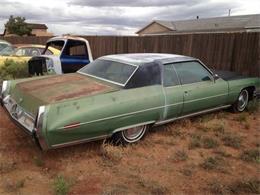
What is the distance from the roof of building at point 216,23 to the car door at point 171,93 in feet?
81.5

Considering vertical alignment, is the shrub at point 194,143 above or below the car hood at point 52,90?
below

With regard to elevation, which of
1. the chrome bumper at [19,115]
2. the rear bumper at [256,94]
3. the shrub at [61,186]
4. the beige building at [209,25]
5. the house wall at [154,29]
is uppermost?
the beige building at [209,25]

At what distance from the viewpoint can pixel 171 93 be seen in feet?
16.5

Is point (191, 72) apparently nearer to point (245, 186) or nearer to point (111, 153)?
point (111, 153)

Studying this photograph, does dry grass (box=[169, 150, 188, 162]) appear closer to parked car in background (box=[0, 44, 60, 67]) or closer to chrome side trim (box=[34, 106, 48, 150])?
chrome side trim (box=[34, 106, 48, 150])

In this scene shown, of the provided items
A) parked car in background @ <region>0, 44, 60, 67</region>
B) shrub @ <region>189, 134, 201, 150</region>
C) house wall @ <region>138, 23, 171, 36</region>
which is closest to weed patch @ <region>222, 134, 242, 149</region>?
shrub @ <region>189, 134, 201, 150</region>

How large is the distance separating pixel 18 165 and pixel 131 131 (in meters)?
1.69

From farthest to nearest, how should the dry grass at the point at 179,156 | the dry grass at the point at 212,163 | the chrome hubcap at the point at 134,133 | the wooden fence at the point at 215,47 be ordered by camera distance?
the wooden fence at the point at 215,47, the chrome hubcap at the point at 134,133, the dry grass at the point at 179,156, the dry grass at the point at 212,163

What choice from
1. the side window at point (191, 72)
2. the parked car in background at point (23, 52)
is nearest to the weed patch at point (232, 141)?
the side window at point (191, 72)

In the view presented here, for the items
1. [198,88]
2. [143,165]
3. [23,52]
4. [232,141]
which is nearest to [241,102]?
[198,88]

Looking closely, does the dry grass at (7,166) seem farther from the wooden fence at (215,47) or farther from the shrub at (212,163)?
the wooden fence at (215,47)

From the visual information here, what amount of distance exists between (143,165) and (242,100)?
147 inches

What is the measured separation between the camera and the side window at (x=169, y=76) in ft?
16.9

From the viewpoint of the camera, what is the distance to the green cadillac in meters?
3.84
